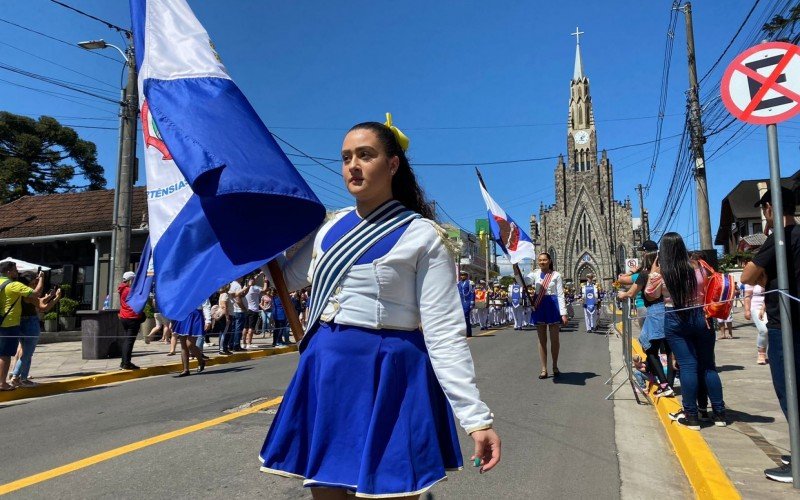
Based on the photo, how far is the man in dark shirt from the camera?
391 cm

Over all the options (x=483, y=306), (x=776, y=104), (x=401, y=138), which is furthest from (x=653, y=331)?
(x=483, y=306)

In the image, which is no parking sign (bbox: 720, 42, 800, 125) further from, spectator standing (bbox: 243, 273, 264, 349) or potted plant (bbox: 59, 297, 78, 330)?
potted plant (bbox: 59, 297, 78, 330)

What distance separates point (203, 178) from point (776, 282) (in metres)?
3.98

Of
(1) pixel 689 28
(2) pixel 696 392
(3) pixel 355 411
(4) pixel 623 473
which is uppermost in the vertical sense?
(1) pixel 689 28

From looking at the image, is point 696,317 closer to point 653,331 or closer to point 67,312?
point 653,331

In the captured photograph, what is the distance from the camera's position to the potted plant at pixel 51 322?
1988cm

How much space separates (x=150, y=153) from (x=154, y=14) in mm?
625

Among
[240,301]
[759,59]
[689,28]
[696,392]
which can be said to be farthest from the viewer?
[689,28]

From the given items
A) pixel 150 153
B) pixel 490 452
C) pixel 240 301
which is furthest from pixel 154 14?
pixel 240 301

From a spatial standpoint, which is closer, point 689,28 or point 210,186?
point 210,186

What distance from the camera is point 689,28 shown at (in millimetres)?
18766

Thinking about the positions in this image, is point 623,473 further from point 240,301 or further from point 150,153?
point 240,301

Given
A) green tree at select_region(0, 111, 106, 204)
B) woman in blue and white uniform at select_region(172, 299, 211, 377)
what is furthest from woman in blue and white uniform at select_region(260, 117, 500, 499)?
green tree at select_region(0, 111, 106, 204)

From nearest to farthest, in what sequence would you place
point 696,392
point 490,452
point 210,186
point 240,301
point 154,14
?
point 490,452 → point 210,186 → point 154,14 → point 696,392 → point 240,301
